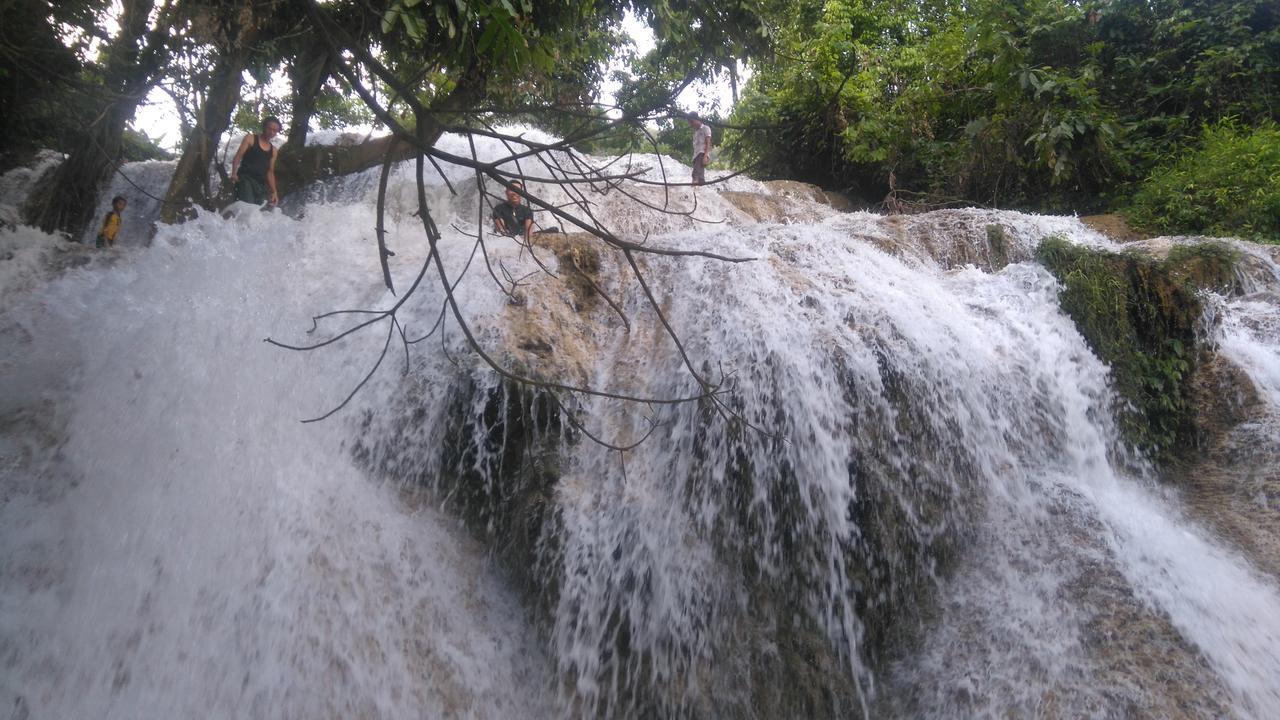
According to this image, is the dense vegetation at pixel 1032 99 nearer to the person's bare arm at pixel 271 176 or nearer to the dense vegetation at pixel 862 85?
A: the dense vegetation at pixel 862 85

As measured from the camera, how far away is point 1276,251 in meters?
6.26

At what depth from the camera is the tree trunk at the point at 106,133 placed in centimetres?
713

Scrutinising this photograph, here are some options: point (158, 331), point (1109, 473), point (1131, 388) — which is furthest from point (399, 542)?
point (1131, 388)

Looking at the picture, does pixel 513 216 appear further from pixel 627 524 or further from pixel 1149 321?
pixel 1149 321

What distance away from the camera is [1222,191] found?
24.7ft

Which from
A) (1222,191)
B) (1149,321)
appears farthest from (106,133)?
(1222,191)

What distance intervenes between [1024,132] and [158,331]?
9.87 meters

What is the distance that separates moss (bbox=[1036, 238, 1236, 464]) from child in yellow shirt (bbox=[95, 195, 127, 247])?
9419 mm

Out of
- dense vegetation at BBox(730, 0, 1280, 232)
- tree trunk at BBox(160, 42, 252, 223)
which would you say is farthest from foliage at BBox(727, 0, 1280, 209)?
tree trunk at BBox(160, 42, 252, 223)

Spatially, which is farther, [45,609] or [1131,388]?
[1131,388]

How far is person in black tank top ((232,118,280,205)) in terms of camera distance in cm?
750

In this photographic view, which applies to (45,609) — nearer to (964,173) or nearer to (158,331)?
(158,331)

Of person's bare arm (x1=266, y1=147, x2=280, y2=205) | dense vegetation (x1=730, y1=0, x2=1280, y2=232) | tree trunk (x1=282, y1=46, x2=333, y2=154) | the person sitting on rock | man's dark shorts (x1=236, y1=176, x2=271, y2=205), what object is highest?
dense vegetation (x1=730, y1=0, x2=1280, y2=232)

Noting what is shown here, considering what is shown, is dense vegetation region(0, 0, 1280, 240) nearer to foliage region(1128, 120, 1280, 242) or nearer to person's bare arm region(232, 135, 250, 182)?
foliage region(1128, 120, 1280, 242)
